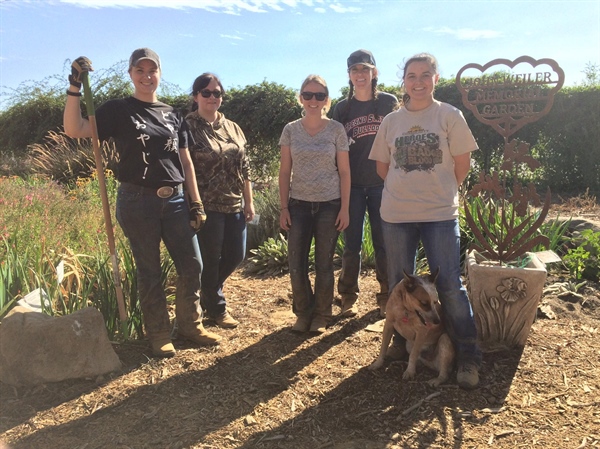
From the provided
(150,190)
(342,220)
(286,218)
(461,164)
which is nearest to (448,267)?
(461,164)

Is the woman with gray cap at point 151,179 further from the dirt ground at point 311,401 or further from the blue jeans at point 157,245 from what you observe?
the dirt ground at point 311,401

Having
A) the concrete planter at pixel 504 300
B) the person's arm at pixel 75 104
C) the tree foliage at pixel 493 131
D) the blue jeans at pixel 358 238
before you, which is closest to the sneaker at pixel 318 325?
the blue jeans at pixel 358 238

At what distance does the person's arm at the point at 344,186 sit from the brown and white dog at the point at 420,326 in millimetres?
773

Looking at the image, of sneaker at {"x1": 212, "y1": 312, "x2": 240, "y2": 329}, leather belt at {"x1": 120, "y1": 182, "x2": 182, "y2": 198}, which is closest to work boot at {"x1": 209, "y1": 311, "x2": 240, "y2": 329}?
sneaker at {"x1": 212, "y1": 312, "x2": 240, "y2": 329}

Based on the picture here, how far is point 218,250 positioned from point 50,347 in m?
1.36

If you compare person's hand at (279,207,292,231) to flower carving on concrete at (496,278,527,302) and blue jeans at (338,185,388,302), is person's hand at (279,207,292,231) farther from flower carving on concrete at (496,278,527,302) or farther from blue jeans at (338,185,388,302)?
flower carving on concrete at (496,278,527,302)

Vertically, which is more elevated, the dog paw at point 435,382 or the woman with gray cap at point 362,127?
the woman with gray cap at point 362,127

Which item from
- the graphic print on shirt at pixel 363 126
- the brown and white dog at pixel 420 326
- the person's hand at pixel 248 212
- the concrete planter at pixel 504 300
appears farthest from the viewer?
the person's hand at pixel 248 212

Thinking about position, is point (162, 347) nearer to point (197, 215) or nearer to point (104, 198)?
point (197, 215)

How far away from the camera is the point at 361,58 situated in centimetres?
364

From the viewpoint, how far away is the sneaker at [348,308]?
4246 mm

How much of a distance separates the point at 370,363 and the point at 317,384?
1.52ft

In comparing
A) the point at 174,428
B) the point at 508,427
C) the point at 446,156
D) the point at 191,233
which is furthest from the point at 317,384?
the point at 446,156

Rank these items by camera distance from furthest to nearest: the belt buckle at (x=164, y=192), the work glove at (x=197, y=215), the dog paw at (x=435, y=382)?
the work glove at (x=197, y=215) → the belt buckle at (x=164, y=192) → the dog paw at (x=435, y=382)
